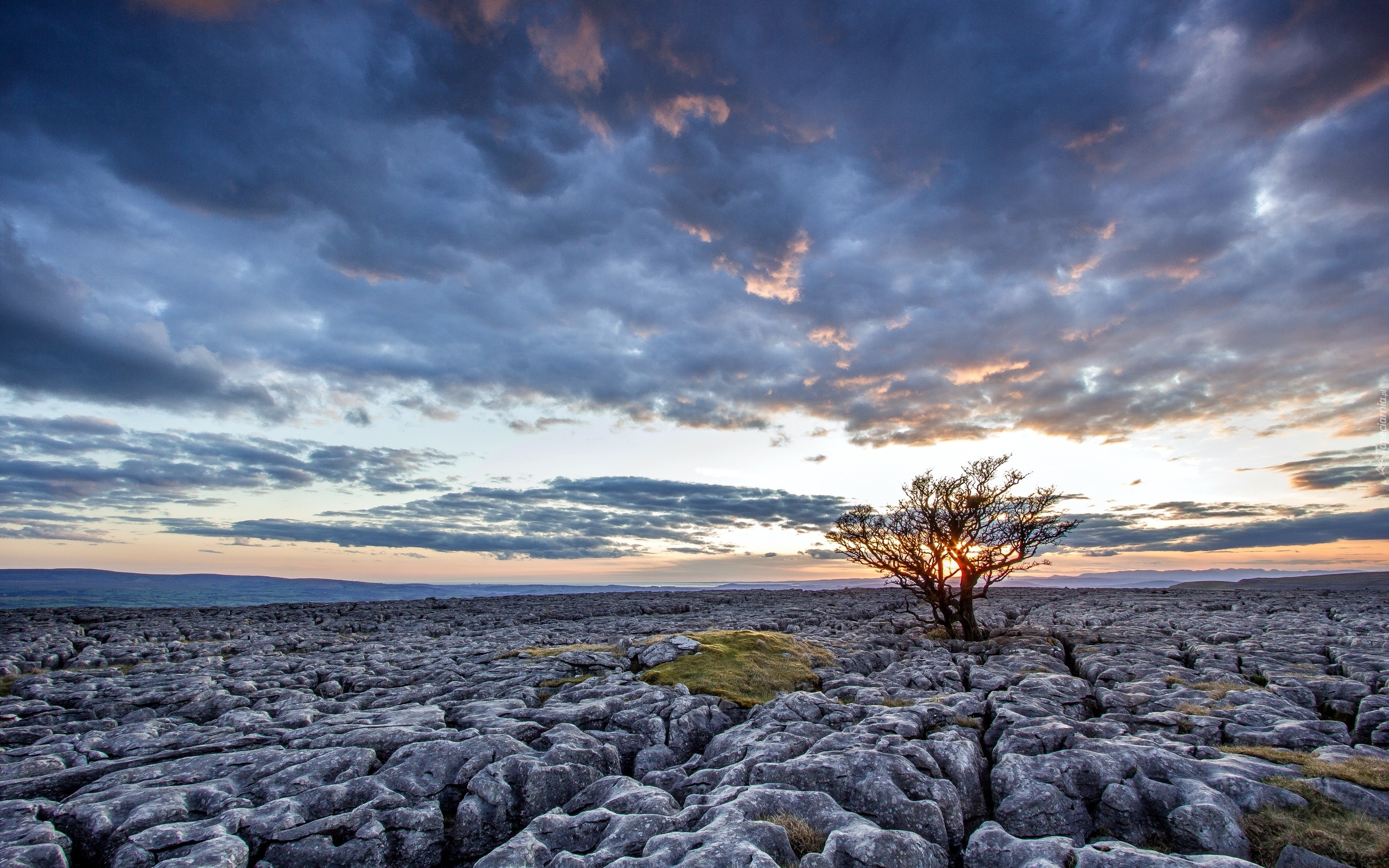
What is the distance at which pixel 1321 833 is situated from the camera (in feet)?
30.5

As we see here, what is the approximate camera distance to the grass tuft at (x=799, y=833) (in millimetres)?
9336

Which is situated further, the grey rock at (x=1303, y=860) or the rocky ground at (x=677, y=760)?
the rocky ground at (x=677, y=760)

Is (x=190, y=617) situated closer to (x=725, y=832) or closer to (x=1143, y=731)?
(x=725, y=832)

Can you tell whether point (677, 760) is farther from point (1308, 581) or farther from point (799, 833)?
point (1308, 581)

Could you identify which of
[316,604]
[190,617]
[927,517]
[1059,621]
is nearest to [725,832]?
[927,517]

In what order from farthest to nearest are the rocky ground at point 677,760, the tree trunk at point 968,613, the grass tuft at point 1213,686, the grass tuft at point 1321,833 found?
the tree trunk at point 968,613 → the grass tuft at point 1213,686 → the rocky ground at point 677,760 → the grass tuft at point 1321,833

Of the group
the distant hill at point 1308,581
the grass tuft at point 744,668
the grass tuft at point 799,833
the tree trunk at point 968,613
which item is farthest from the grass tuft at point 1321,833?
the distant hill at point 1308,581

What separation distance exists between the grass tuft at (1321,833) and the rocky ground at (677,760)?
0.21 metres

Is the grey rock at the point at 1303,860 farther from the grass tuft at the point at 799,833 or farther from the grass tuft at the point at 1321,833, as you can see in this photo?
the grass tuft at the point at 799,833

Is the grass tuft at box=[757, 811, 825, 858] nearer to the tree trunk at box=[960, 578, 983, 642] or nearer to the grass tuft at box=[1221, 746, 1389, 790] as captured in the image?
the grass tuft at box=[1221, 746, 1389, 790]

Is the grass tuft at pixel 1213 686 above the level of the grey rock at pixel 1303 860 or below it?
below

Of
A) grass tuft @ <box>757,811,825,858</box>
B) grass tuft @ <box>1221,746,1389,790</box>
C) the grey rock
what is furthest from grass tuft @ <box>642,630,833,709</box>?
the grey rock

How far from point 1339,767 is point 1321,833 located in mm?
3396

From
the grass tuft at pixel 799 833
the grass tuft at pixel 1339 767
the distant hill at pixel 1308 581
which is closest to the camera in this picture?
the grass tuft at pixel 799 833
